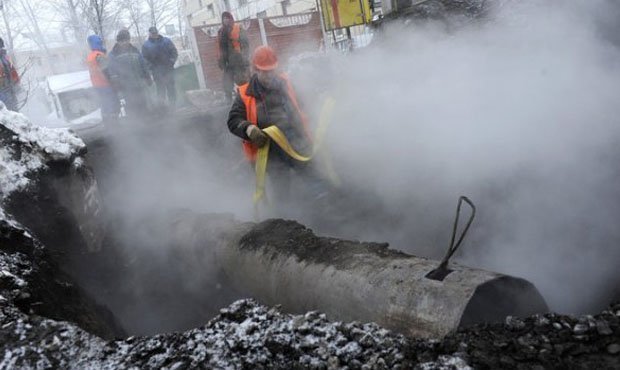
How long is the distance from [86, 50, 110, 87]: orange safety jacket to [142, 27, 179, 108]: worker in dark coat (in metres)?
0.89

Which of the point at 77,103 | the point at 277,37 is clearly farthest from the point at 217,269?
the point at 77,103

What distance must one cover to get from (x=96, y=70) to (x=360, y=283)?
25.7 ft

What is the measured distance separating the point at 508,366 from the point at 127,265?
396 centimetres

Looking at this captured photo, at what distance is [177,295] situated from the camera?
172 inches

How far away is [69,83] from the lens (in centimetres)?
1519

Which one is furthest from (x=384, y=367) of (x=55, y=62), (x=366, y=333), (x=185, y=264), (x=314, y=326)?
(x=55, y=62)

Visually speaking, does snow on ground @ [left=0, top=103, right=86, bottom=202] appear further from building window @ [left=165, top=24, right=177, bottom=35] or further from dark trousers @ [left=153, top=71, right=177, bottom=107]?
building window @ [left=165, top=24, right=177, bottom=35]

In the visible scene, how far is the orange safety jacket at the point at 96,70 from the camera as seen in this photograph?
8.55 metres

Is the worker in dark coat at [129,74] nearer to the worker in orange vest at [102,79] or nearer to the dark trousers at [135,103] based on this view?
the dark trousers at [135,103]

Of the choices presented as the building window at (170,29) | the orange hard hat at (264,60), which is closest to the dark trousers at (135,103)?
the orange hard hat at (264,60)

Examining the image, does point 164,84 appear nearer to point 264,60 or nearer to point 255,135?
point 264,60

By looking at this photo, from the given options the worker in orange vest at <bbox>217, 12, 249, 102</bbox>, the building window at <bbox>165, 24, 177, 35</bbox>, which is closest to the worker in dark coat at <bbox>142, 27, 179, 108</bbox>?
the worker in orange vest at <bbox>217, 12, 249, 102</bbox>

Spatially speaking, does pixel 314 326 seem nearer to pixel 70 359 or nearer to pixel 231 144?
pixel 70 359

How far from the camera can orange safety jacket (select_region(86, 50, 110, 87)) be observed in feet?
28.1
